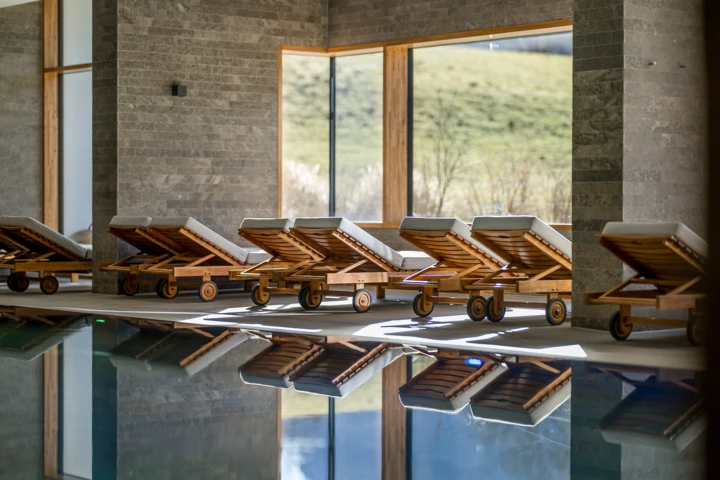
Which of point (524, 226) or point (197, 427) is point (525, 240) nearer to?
point (524, 226)

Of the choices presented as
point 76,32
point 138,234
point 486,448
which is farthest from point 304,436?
point 76,32

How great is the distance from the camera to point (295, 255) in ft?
34.9

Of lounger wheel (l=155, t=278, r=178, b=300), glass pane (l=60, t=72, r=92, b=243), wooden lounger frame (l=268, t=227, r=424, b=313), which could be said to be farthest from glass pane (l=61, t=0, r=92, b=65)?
wooden lounger frame (l=268, t=227, r=424, b=313)

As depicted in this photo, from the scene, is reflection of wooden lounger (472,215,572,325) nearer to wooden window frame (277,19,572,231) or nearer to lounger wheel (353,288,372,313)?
lounger wheel (353,288,372,313)

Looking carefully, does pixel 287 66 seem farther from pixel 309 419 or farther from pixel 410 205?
pixel 309 419

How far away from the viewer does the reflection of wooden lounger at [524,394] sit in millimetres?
4602

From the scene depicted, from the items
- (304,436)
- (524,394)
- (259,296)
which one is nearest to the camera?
(304,436)

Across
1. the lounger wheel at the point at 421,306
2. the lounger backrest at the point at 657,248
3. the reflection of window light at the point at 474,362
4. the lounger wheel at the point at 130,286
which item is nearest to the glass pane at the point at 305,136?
the lounger wheel at the point at 130,286

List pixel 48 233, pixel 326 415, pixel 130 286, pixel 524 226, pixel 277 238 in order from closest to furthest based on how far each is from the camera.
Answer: pixel 326 415
pixel 524 226
pixel 277 238
pixel 130 286
pixel 48 233

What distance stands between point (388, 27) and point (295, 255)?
4091 millimetres

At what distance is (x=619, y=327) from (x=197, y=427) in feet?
13.1

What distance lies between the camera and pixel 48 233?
40.6 feet

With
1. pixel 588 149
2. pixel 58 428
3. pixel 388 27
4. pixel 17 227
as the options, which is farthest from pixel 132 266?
pixel 58 428

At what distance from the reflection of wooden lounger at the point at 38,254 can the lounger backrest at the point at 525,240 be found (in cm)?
626
